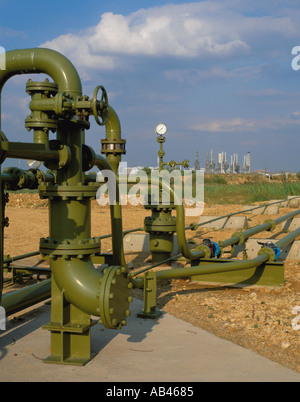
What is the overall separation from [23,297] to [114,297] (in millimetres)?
1246

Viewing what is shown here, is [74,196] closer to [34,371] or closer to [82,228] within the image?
[82,228]

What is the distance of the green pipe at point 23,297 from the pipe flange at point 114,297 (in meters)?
1.10

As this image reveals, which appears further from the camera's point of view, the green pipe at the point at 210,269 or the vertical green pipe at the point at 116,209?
the green pipe at the point at 210,269

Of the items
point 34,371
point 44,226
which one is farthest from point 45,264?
point 44,226

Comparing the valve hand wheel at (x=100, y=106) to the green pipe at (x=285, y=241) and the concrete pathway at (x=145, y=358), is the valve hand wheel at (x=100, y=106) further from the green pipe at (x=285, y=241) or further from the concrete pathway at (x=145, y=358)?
the green pipe at (x=285, y=241)

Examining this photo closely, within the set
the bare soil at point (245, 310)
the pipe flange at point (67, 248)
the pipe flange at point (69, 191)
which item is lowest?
the bare soil at point (245, 310)

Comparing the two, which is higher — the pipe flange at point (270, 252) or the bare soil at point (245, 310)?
the pipe flange at point (270, 252)

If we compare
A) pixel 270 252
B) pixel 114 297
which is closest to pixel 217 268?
pixel 270 252

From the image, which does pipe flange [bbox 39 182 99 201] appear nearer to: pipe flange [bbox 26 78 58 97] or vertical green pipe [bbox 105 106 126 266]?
pipe flange [bbox 26 78 58 97]

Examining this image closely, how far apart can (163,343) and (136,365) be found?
0.54 meters

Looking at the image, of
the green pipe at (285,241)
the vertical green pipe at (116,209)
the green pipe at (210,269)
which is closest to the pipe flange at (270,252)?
the green pipe at (210,269)

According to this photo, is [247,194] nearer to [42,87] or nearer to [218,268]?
[218,268]

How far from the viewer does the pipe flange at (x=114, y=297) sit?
3.19 m

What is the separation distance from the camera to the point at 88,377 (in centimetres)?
316
